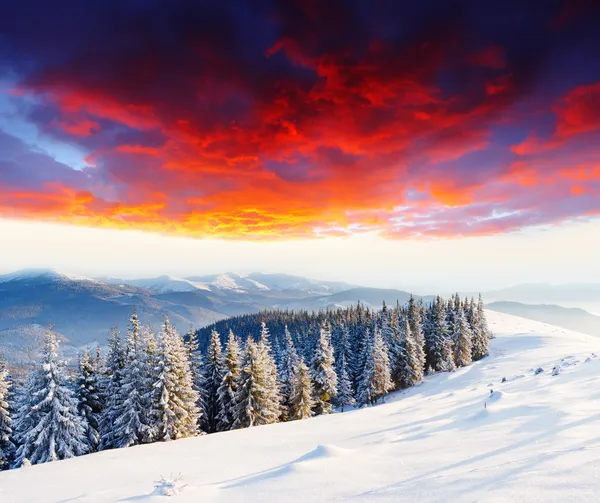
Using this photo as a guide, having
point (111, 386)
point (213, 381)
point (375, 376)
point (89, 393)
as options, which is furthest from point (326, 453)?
point (375, 376)

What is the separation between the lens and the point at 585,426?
10242mm

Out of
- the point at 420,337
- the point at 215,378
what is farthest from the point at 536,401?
the point at 420,337

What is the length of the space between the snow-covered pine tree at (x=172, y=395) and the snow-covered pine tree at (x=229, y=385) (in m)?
4.88

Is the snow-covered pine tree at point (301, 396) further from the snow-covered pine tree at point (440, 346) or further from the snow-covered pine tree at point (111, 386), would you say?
the snow-covered pine tree at point (440, 346)

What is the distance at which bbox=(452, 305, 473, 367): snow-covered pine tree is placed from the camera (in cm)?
6150

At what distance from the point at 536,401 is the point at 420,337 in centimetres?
4371

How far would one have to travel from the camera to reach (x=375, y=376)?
4872cm

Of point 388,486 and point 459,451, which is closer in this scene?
point 388,486

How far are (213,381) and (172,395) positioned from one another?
9903 millimetres

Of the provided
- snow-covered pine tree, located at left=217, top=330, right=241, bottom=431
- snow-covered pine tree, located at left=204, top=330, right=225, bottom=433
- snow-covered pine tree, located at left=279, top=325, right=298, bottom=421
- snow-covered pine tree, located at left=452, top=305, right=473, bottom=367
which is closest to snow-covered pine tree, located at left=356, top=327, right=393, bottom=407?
snow-covered pine tree, located at left=279, top=325, right=298, bottom=421

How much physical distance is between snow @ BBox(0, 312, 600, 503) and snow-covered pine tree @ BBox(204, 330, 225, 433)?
65.5 ft

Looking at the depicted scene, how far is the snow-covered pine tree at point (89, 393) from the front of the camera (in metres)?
30.5

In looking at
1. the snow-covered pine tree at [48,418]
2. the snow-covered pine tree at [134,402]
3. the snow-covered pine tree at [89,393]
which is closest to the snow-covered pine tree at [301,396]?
the snow-covered pine tree at [134,402]

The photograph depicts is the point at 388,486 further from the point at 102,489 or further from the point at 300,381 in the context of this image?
the point at 300,381
